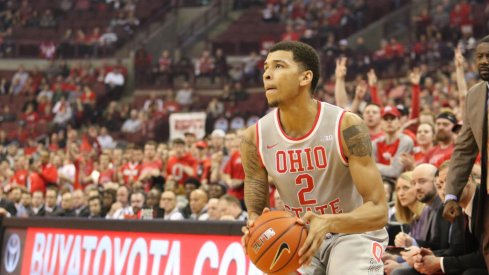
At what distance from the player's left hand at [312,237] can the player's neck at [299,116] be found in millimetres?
653

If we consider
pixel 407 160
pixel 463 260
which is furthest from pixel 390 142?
pixel 463 260

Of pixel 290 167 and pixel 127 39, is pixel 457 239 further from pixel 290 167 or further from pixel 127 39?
pixel 127 39

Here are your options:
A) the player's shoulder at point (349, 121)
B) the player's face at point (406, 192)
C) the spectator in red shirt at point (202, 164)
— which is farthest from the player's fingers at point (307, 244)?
the spectator in red shirt at point (202, 164)

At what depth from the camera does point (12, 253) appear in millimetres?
11219

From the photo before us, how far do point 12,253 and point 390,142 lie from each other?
16.3ft

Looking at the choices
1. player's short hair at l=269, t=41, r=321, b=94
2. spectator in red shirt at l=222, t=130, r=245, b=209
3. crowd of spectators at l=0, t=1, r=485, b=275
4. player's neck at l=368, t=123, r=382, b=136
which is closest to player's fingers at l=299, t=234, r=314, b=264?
player's short hair at l=269, t=41, r=321, b=94

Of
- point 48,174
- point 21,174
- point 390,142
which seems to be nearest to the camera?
point 390,142

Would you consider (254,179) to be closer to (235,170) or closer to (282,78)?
(282,78)

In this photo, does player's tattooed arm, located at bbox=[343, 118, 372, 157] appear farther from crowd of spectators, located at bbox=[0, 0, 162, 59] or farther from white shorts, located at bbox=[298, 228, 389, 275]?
crowd of spectators, located at bbox=[0, 0, 162, 59]

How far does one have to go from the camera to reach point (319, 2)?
27.3 meters

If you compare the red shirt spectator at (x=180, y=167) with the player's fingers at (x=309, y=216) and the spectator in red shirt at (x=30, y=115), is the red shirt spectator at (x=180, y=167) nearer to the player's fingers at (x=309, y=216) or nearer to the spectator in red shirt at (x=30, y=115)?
the player's fingers at (x=309, y=216)

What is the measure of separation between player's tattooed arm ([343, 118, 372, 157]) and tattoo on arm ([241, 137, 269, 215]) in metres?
0.57

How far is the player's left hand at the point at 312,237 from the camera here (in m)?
4.40

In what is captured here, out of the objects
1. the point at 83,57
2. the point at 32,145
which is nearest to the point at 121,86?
the point at 83,57
